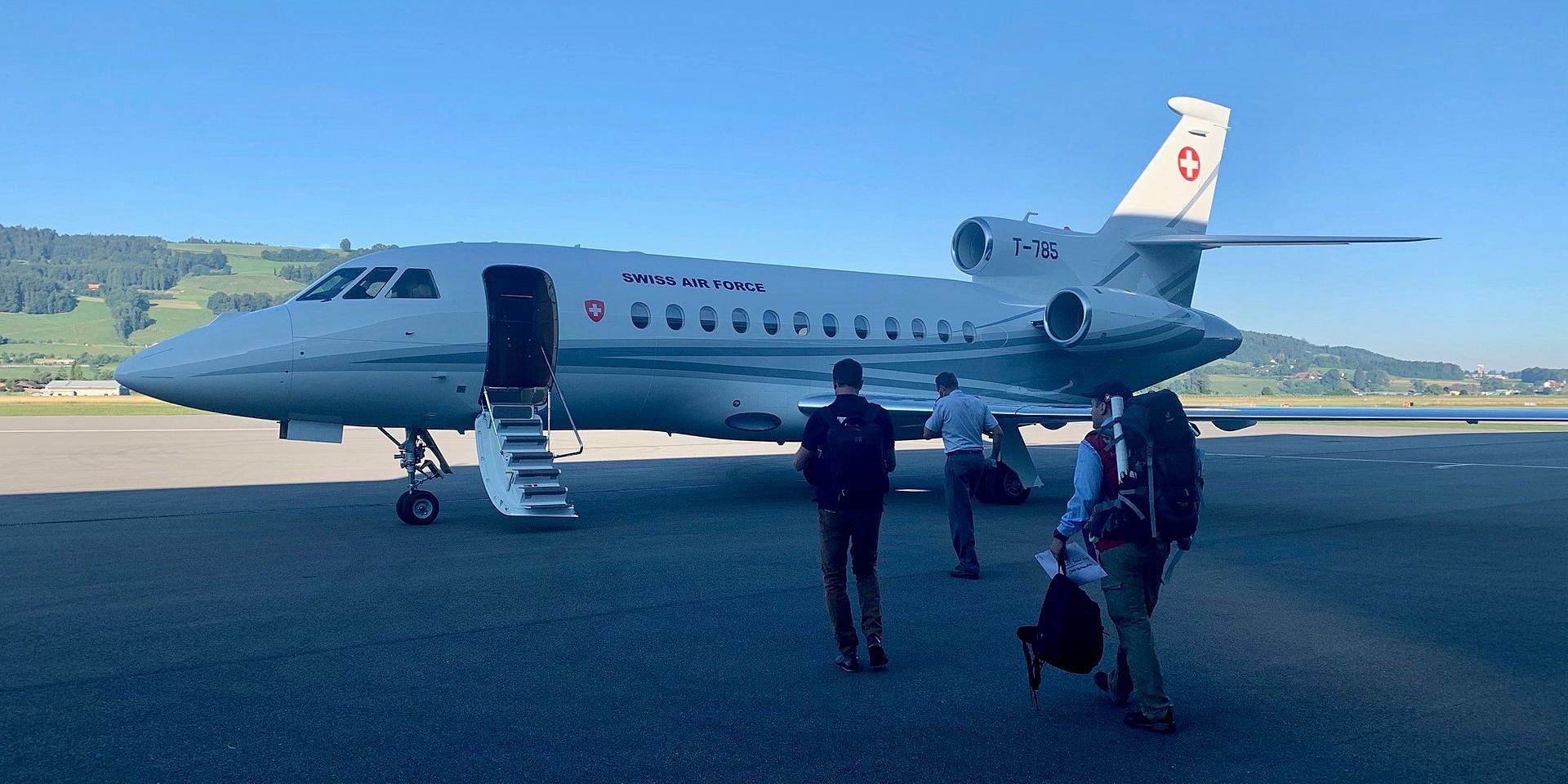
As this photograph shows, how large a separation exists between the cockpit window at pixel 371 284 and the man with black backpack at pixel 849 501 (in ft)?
26.5

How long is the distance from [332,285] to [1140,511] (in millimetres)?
10383

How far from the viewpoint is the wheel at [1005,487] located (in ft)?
48.3

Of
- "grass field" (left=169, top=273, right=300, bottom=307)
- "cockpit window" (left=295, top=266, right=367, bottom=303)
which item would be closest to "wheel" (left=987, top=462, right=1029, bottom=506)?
"cockpit window" (left=295, top=266, right=367, bottom=303)

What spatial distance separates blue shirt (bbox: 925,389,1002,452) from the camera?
9.46m

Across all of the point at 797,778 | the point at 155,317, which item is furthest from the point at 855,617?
the point at 155,317

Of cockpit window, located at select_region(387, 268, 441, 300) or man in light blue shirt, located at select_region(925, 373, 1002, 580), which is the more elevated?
cockpit window, located at select_region(387, 268, 441, 300)

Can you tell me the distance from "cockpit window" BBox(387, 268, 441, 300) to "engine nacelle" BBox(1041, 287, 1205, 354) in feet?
33.6

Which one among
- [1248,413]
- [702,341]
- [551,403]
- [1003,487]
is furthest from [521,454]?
[1248,413]

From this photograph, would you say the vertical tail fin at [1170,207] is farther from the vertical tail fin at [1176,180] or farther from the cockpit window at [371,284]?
the cockpit window at [371,284]

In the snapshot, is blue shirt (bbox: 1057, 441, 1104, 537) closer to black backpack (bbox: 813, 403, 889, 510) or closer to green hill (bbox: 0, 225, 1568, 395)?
black backpack (bbox: 813, 403, 889, 510)

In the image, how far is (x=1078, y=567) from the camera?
5.32 metres

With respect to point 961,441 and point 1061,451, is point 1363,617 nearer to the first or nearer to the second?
point 961,441

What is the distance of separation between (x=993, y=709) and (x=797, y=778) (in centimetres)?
140

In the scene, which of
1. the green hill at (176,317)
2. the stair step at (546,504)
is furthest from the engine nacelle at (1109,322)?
the green hill at (176,317)
